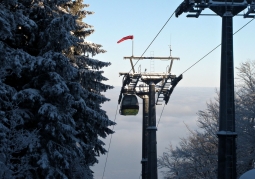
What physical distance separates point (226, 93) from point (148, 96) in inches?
503

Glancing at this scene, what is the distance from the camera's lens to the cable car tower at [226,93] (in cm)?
1020

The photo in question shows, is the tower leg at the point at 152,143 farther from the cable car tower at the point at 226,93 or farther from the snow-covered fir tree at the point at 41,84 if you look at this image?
the cable car tower at the point at 226,93

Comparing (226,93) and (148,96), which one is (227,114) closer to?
(226,93)

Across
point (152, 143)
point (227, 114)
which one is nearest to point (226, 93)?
point (227, 114)

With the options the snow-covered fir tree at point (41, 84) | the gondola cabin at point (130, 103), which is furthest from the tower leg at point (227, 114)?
the gondola cabin at point (130, 103)

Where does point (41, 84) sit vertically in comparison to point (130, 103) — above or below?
above

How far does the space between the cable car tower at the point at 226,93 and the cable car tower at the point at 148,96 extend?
889 centimetres

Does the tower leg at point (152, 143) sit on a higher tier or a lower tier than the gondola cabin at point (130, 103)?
lower

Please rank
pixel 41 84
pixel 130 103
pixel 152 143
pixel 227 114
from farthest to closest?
pixel 130 103
pixel 152 143
pixel 41 84
pixel 227 114

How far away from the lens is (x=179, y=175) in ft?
100

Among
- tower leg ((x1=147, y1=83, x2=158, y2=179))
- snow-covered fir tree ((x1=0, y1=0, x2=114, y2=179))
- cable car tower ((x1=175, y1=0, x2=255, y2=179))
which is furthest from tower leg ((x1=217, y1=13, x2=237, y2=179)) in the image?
tower leg ((x1=147, y1=83, x2=158, y2=179))

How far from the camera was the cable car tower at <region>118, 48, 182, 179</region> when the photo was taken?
1917 cm

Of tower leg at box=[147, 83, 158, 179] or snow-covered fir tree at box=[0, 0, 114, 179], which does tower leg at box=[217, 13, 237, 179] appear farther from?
tower leg at box=[147, 83, 158, 179]

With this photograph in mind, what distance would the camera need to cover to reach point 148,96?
2316 centimetres
